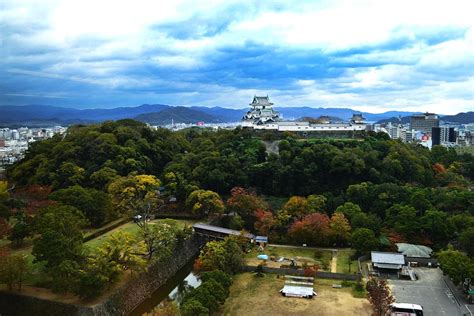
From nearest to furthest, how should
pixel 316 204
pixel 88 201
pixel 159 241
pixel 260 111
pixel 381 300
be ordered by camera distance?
pixel 381 300, pixel 159 241, pixel 88 201, pixel 316 204, pixel 260 111

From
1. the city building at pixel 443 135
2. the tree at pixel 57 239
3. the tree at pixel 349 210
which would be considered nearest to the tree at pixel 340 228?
the tree at pixel 349 210

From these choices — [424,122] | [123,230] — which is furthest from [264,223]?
[424,122]

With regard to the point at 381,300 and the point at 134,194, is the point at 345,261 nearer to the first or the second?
the point at 381,300

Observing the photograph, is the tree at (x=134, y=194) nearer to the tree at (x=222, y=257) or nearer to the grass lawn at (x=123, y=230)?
the grass lawn at (x=123, y=230)

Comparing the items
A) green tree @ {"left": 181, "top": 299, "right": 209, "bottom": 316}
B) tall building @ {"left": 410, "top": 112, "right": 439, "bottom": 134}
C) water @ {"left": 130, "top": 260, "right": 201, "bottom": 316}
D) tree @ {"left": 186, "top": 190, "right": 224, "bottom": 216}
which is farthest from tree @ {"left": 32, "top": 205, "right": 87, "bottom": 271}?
tall building @ {"left": 410, "top": 112, "right": 439, "bottom": 134}

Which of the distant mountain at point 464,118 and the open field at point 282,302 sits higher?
the distant mountain at point 464,118

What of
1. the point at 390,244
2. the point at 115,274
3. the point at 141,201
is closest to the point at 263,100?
the point at 141,201
